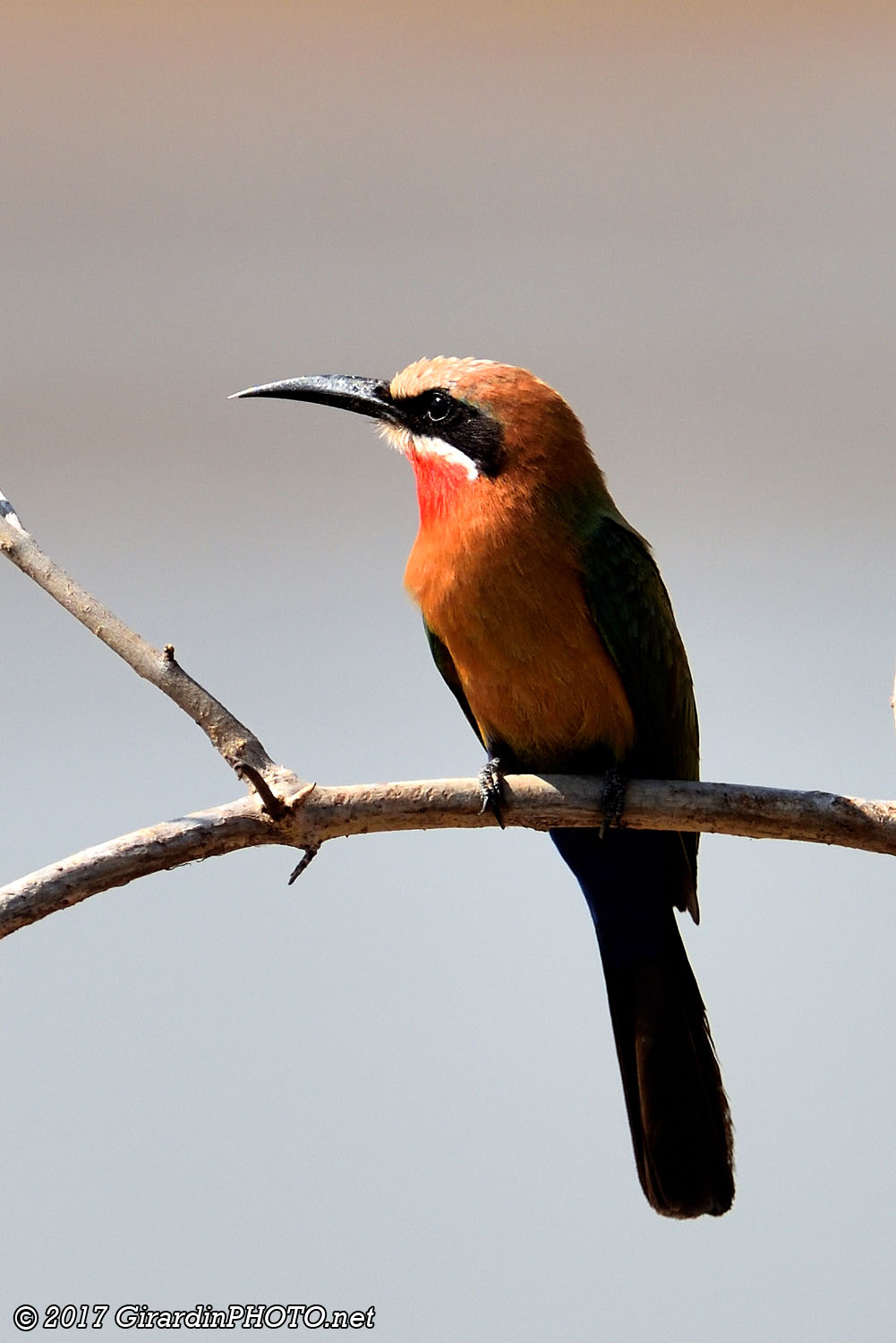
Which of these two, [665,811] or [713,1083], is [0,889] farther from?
[713,1083]

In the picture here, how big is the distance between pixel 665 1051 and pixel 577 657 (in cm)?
53

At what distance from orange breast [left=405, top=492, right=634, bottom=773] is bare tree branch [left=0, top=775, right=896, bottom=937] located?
184 mm

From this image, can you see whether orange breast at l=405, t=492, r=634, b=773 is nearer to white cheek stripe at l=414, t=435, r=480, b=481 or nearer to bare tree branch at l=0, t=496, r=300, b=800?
white cheek stripe at l=414, t=435, r=480, b=481

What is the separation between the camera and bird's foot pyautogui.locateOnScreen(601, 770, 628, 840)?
4.52 feet

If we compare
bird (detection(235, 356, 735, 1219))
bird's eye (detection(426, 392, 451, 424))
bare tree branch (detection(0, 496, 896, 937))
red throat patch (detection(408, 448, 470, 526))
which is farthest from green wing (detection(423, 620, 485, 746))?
bare tree branch (detection(0, 496, 896, 937))

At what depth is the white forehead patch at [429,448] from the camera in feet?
5.17

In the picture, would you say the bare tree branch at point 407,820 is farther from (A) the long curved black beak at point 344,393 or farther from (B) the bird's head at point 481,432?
(A) the long curved black beak at point 344,393

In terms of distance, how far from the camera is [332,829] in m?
1.20

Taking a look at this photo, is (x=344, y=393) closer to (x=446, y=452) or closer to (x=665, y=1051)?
(x=446, y=452)

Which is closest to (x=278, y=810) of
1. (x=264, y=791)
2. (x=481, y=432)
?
(x=264, y=791)

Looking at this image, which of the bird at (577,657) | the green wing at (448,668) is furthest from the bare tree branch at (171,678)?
the green wing at (448,668)

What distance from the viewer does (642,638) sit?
5.15 feet

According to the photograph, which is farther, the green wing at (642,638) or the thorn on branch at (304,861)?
the green wing at (642,638)

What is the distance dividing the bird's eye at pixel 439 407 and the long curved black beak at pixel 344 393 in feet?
0.17
